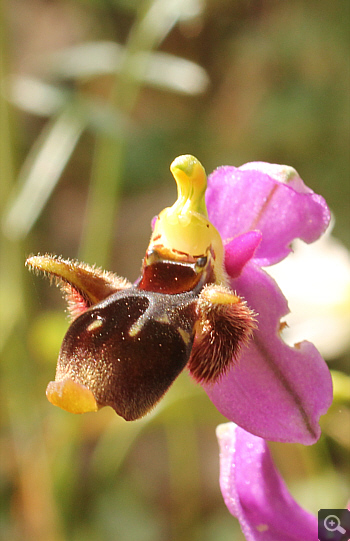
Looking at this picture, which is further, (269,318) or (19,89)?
(19,89)


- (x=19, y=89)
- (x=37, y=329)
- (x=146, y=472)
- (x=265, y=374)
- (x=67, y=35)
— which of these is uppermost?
(x=265, y=374)

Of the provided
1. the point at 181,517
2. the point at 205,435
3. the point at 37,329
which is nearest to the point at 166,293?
the point at 37,329

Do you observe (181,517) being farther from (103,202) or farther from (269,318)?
(269,318)

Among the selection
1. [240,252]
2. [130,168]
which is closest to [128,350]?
[240,252]

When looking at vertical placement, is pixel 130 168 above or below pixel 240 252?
below

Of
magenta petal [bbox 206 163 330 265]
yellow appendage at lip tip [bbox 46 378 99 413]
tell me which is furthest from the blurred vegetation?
yellow appendage at lip tip [bbox 46 378 99 413]

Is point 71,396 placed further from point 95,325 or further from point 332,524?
point 332,524

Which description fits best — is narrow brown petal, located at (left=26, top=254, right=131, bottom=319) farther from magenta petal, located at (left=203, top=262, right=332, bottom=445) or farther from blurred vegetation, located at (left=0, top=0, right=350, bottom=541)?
blurred vegetation, located at (left=0, top=0, right=350, bottom=541)
